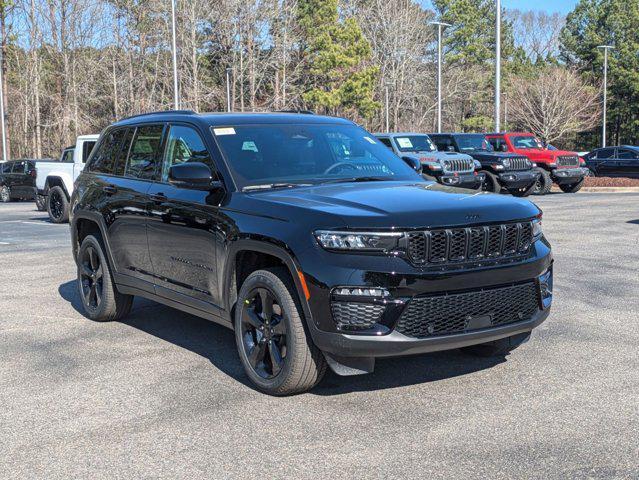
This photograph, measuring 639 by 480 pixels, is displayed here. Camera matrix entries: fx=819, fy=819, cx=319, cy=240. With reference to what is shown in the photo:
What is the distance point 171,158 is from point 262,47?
187ft

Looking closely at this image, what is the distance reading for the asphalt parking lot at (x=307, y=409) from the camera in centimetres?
402

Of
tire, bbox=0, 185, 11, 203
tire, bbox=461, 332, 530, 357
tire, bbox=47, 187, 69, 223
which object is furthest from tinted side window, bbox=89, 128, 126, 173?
tire, bbox=0, 185, 11, 203

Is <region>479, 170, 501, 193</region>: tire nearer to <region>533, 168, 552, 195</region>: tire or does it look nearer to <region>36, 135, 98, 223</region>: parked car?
<region>533, 168, 552, 195</region>: tire

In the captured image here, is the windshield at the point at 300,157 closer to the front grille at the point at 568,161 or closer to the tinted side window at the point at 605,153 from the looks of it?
the front grille at the point at 568,161

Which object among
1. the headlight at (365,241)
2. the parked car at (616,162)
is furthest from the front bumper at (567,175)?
the headlight at (365,241)

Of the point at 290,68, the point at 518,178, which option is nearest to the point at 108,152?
the point at 518,178

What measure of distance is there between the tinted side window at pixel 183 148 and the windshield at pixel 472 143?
61.1 feet

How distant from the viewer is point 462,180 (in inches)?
827

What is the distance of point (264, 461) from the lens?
4066 millimetres

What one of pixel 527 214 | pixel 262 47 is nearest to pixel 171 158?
pixel 527 214

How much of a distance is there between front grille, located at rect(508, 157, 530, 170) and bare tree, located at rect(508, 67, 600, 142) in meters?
45.3

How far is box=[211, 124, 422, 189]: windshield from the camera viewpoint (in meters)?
5.74

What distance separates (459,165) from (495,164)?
7.87ft

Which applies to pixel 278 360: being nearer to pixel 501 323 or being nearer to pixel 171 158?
pixel 501 323
